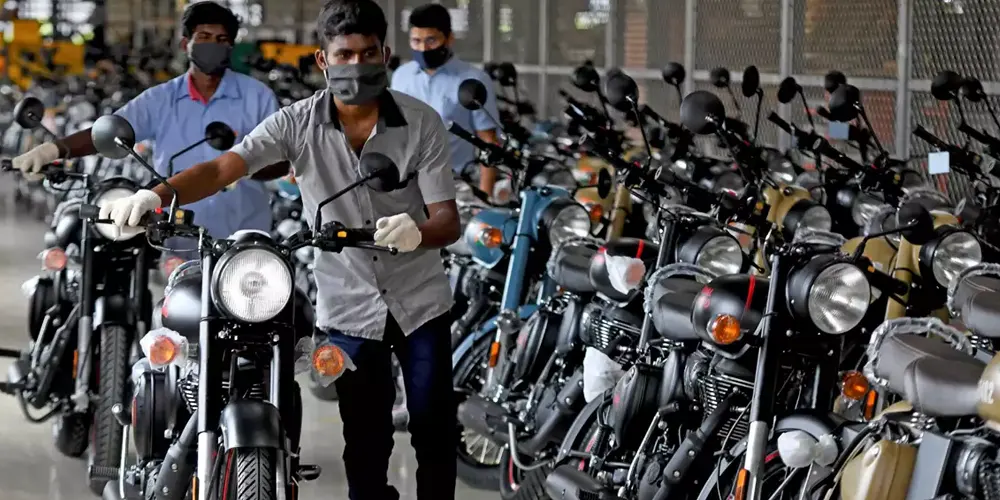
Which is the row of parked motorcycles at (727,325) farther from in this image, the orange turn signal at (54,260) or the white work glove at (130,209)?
the orange turn signal at (54,260)

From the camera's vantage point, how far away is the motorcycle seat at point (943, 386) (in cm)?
290

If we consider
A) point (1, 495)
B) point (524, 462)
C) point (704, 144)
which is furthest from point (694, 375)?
point (704, 144)

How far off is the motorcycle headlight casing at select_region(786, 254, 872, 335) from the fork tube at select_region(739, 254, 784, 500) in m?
0.04

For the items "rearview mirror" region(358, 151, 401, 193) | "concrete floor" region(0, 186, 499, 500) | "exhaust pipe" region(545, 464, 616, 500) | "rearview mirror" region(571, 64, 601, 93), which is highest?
"rearview mirror" region(571, 64, 601, 93)

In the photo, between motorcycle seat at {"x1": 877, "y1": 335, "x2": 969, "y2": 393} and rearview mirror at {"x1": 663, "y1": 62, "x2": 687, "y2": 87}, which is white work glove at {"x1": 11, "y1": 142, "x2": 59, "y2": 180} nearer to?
rearview mirror at {"x1": 663, "y1": 62, "x2": 687, "y2": 87}

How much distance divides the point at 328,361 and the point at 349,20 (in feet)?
2.52

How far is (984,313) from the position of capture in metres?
3.58

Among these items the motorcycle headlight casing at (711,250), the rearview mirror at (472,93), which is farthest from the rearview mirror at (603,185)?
the motorcycle headlight casing at (711,250)

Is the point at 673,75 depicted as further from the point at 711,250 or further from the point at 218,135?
the point at 218,135

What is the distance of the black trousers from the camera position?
390 centimetres

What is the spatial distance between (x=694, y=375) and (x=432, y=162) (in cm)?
83

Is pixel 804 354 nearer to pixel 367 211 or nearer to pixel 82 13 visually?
pixel 367 211

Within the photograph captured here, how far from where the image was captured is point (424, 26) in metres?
6.83

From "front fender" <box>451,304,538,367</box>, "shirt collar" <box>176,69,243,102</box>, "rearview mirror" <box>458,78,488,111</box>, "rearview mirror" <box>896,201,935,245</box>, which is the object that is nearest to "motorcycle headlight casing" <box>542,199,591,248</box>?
"front fender" <box>451,304,538,367</box>
